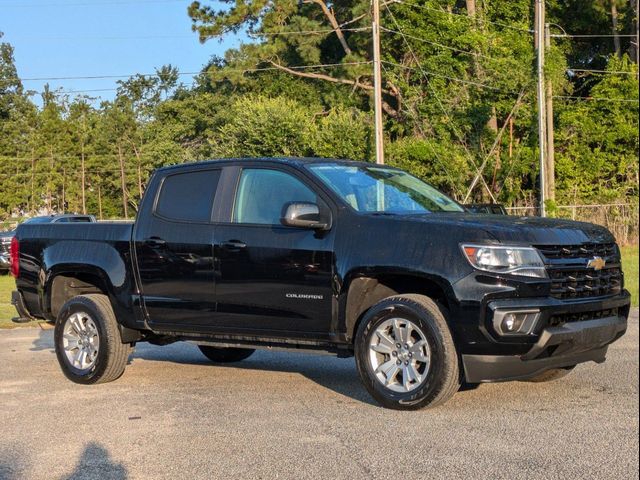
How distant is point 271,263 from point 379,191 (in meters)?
1.14

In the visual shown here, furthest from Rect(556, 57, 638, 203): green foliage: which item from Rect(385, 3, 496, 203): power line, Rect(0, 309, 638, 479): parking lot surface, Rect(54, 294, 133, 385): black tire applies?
Rect(54, 294, 133, 385): black tire

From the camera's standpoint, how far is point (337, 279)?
6641 mm

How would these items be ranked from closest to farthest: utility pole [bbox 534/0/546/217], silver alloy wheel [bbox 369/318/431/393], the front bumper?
the front bumper, silver alloy wheel [bbox 369/318/431/393], utility pole [bbox 534/0/546/217]

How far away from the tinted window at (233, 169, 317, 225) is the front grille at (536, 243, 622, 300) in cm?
195

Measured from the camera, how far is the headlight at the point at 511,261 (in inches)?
237

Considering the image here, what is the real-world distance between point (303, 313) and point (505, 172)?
30699 millimetres

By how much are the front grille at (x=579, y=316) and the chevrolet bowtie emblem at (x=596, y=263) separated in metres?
0.33

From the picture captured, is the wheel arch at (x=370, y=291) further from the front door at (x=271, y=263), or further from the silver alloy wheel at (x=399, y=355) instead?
the silver alloy wheel at (x=399, y=355)

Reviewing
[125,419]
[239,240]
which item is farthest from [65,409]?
[239,240]

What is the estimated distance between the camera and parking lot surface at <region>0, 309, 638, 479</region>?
5.01m

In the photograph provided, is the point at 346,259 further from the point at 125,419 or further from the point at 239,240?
the point at 125,419

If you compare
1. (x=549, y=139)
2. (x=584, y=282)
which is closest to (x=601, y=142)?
(x=549, y=139)

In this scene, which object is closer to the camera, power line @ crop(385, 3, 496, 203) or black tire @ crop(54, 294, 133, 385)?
black tire @ crop(54, 294, 133, 385)

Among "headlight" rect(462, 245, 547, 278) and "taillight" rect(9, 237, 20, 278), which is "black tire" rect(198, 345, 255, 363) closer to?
"taillight" rect(9, 237, 20, 278)
